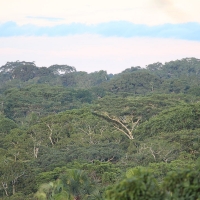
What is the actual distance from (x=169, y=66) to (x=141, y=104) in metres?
56.7

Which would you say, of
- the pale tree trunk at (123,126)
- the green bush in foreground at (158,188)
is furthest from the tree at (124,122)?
the green bush in foreground at (158,188)

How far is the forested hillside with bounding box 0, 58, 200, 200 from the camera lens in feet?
29.8

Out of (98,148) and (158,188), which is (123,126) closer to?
(98,148)

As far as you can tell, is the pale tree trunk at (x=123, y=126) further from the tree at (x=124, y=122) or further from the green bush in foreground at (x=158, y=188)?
the green bush in foreground at (x=158, y=188)

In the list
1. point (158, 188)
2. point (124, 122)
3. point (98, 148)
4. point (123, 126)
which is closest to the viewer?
point (158, 188)

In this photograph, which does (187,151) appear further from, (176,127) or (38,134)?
(38,134)

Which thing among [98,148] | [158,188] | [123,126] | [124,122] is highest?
[158,188]

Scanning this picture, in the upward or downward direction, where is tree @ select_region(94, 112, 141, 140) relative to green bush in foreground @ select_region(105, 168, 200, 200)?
Answer: downward

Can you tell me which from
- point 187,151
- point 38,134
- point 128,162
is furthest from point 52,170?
point 38,134

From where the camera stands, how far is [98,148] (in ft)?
99.3

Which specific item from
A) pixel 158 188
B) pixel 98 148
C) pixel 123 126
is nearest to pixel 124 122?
pixel 123 126

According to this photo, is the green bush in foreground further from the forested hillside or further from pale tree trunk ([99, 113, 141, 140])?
pale tree trunk ([99, 113, 141, 140])

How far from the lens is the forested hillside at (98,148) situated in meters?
9.09

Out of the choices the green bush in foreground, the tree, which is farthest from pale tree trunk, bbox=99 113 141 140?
the green bush in foreground
